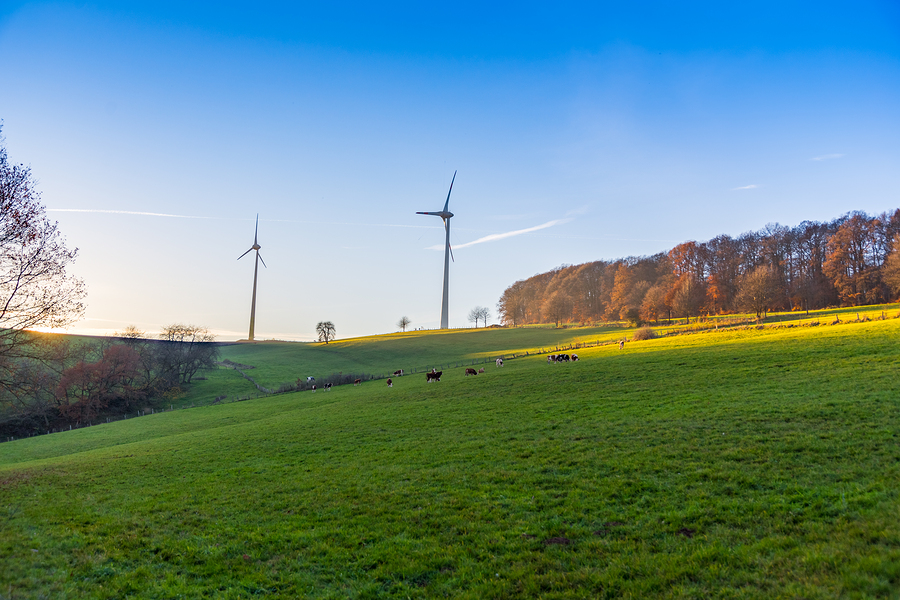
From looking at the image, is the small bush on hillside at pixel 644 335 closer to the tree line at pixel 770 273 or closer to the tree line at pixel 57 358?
the tree line at pixel 770 273

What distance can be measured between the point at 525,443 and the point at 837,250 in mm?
97077

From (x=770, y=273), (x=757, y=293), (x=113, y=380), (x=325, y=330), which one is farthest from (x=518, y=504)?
(x=325, y=330)

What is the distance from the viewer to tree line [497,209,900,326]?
7875 centimetres

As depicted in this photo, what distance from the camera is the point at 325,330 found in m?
125

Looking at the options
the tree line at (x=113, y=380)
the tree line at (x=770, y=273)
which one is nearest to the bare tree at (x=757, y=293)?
the tree line at (x=770, y=273)

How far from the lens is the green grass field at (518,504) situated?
7.92 meters

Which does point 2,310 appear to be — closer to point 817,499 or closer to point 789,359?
point 817,499

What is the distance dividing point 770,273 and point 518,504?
304 ft

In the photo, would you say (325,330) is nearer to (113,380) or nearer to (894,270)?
(113,380)

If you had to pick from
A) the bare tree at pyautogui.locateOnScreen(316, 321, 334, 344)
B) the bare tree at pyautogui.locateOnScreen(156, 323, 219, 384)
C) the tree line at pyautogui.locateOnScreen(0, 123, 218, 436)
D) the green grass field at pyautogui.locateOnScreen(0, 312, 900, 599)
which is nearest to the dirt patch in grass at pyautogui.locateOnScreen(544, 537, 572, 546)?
the green grass field at pyautogui.locateOnScreen(0, 312, 900, 599)

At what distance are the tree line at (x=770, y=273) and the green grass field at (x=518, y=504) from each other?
60821 mm

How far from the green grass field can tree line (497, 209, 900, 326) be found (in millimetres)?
60821

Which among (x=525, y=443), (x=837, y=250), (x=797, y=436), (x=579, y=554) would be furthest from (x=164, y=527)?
(x=837, y=250)

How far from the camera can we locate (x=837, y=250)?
84.2 metres
